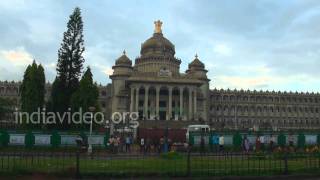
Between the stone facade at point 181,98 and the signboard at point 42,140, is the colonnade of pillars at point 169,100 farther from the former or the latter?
the signboard at point 42,140

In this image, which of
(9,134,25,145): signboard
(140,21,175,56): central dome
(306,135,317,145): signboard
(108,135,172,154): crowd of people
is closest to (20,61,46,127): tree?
(108,135,172,154): crowd of people

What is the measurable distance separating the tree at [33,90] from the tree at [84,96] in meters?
5.34

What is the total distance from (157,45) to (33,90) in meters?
41.9

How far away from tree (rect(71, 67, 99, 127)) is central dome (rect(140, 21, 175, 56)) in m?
39.1

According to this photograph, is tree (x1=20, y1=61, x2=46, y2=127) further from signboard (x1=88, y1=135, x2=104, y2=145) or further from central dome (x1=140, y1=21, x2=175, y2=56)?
central dome (x1=140, y1=21, x2=175, y2=56)

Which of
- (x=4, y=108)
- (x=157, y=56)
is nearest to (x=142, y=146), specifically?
(x=4, y=108)

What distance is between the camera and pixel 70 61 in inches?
1956

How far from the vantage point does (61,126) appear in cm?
4700

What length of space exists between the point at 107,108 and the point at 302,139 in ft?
194

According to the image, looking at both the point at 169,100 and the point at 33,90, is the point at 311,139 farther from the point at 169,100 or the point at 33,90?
the point at 169,100

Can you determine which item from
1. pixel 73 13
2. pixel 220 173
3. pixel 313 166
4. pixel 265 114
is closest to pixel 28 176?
Result: pixel 220 173

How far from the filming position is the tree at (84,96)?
47975 mm

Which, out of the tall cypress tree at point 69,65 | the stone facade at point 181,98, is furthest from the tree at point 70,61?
the stone facade at point 181,98

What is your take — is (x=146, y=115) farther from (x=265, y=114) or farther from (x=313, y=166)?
(x=313, y=166)
